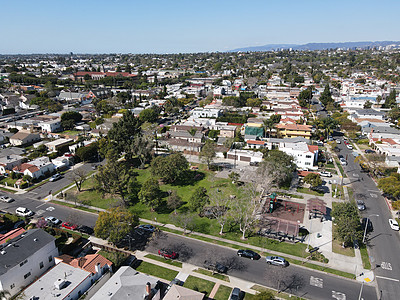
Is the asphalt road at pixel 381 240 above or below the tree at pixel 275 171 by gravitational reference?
below

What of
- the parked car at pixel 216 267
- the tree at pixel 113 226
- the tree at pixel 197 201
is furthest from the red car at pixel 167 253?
the tree at pixel 197 201

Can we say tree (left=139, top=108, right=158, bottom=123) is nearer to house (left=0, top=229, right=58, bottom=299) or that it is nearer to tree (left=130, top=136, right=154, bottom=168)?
tree (left=130, top=136, right=154, bottom=168)

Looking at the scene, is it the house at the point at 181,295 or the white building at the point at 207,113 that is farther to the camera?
the white building at the point at 207,113

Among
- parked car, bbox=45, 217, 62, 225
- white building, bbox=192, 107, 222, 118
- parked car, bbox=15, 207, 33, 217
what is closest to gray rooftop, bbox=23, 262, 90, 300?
parked car, bbox=45, 217, 62, 225

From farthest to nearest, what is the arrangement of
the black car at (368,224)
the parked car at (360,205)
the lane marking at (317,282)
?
the parked car at (360,205)
the black car at (368,224)
the lane marking at (317,282)

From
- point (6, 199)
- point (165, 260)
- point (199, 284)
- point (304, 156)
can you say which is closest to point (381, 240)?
point (304, 156)

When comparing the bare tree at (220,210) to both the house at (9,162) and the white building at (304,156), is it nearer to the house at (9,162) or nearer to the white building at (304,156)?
the white building at (304,156)

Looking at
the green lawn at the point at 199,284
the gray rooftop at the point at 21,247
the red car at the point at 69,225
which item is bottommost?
the green lawn at the point at 199,284
